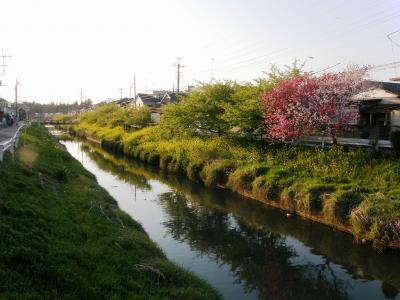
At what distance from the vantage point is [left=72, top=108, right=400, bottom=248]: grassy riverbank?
1581cm

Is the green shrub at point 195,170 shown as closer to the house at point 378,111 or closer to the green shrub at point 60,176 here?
the green shrub at point 60,176

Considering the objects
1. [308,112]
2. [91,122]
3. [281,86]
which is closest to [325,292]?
[308,112]

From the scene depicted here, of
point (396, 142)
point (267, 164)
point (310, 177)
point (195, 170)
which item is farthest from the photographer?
point (195, 170)

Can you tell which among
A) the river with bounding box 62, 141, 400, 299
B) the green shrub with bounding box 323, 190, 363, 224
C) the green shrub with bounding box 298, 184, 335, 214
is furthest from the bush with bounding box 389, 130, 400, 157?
the river with bounding box 62, 141, 400, 299

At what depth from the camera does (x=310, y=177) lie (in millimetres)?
20812

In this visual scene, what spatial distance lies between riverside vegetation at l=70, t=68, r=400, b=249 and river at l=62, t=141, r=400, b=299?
80 cm

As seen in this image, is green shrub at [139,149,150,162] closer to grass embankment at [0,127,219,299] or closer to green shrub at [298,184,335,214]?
green shrub at [298,184,335,214]

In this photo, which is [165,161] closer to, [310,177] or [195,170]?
[195,170]

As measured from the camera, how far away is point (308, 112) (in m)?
23.1

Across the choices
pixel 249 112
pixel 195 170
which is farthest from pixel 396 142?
pixel 195 170

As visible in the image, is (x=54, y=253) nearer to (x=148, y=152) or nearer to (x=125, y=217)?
Result: (x=125, y=217)

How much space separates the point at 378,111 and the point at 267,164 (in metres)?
7.98

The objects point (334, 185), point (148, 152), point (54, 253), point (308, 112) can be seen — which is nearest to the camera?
point (54, 253)

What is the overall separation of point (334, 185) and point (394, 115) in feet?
30.9
